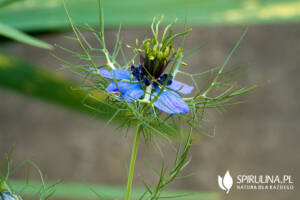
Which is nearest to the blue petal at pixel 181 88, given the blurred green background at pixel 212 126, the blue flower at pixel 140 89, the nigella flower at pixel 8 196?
the blue flower at pixel 140 89

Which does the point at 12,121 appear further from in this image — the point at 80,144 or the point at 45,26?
the point at 45,26

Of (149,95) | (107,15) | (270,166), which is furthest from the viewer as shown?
(270,166)

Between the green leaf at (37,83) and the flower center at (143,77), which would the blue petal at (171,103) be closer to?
the flower center at (143,77)

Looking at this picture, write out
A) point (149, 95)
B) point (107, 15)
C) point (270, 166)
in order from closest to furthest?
point (149, 95)
point (107, 15)
point (270, 166)

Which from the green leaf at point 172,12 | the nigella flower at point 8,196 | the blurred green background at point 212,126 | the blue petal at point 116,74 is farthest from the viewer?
the blurred green background at point 212,126

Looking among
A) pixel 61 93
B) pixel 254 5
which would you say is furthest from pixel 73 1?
pixel 254 5

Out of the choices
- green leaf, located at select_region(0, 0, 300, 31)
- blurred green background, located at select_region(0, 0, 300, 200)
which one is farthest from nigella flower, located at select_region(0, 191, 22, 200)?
blurred green background, located at select_region(0, 0, 300, 200)
